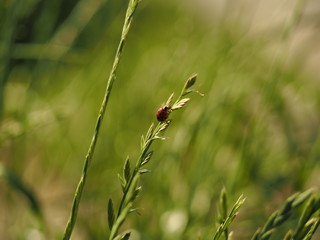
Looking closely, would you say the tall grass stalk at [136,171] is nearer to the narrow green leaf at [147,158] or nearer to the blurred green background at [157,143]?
the narrow green leaf at [147,158]

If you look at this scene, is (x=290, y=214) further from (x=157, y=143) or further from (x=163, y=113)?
(x=157, y=143)

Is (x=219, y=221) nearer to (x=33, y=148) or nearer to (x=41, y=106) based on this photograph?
(x=41, y=106)

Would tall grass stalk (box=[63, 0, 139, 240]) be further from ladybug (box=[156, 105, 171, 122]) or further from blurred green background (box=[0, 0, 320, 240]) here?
blurred green background (box=[0, 0, 320, 240])

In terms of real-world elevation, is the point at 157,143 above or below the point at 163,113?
below

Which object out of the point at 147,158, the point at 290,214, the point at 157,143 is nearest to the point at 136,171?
the point at 147,158

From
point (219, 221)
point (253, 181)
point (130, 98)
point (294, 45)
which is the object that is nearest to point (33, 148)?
point (130, 98)

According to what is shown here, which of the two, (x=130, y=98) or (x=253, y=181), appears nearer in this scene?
(x=253, y=181)

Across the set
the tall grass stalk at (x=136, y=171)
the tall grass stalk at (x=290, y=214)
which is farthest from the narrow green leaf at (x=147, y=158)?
the tall grass stalk at (x=290, y=214)

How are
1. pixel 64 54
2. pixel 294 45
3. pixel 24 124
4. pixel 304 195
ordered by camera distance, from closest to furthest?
1. pixel 304 195
2. pixel 24 124
3. pixel 64 54
4. pixel 294 45
